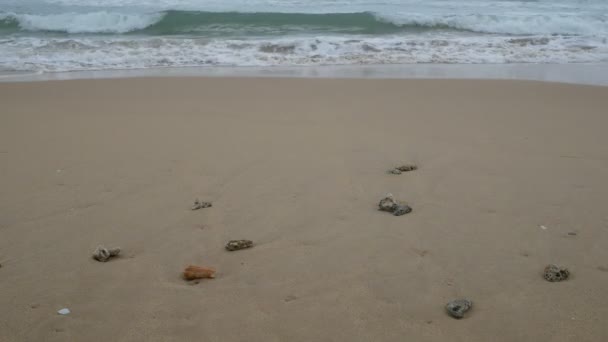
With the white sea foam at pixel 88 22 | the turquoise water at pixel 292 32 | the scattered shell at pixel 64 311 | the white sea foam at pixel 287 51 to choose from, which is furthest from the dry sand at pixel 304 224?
the white sea foam at pixel 88 22

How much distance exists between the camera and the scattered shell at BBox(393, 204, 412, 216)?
3.03m

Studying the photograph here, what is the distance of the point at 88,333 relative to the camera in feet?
6.79

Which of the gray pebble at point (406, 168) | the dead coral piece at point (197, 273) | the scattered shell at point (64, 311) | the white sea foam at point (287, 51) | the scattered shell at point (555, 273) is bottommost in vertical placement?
the white sea foam at point (287, 51)

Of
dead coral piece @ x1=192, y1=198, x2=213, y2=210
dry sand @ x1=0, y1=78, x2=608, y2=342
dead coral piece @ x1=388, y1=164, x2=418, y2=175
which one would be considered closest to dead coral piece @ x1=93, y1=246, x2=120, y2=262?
dry sand @ x1=0, y1=78, x2=608, y2=342

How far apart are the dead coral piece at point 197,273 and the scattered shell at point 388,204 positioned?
107cm

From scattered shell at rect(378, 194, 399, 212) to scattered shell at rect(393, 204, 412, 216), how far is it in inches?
0.9

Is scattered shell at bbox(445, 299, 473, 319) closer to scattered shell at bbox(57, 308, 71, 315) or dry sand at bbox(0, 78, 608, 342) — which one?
dry sand at bbox(0, 78, 608, 342)

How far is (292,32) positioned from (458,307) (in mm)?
12021

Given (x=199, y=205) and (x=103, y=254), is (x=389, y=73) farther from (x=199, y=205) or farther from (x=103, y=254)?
(x=103, y=254)

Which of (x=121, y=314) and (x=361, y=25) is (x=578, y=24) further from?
(x=121, y=314)

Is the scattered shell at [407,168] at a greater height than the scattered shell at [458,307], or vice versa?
the scattered shell at [458,307]

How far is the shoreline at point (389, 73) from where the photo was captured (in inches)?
314

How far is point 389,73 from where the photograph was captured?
27.7ft

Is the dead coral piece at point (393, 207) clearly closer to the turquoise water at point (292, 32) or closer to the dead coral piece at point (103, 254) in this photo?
the dead coral piece at point (103, 254)
